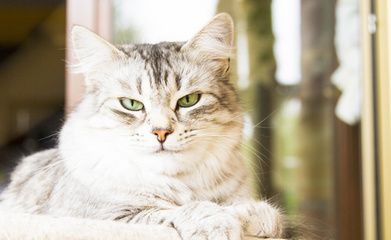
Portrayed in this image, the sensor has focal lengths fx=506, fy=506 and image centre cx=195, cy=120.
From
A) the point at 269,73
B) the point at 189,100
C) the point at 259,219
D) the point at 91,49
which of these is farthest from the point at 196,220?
the point at 269,73

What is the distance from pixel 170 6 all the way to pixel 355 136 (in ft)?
2.49

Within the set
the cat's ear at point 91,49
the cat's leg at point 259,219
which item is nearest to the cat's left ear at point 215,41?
the cat's ear at point 91,49

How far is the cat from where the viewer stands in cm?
84

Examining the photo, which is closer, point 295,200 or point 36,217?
point 36,217

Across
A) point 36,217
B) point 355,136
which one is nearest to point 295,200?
point 355,136

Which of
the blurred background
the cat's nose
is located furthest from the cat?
the blurred background

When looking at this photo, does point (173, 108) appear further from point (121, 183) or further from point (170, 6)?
point (170, 6)

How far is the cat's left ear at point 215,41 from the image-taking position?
34.8 inches

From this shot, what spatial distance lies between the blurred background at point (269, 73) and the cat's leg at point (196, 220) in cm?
28

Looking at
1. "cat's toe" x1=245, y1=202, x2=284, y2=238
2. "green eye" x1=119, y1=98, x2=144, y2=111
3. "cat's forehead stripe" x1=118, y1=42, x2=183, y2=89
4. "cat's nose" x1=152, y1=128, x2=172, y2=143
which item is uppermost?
"cat's forehead stripe" x1=118, y1=42, x2=183, y2=89

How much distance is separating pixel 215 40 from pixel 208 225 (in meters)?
0.34

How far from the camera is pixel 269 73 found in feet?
6.66

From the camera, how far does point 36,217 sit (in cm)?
71

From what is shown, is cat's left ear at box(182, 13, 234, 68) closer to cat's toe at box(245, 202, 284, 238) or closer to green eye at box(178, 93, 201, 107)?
green eye at box(178, 93, 201, 107)
